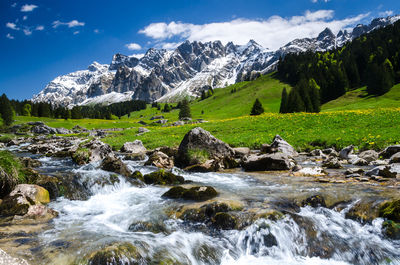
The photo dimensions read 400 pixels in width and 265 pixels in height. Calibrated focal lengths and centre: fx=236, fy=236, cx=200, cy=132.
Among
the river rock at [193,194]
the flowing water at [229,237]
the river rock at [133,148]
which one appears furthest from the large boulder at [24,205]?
the river rock at [133,148]

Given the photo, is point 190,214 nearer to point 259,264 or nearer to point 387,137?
point 259,264

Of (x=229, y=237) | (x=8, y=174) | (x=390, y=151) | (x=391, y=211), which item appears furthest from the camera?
(x=390, y=151)

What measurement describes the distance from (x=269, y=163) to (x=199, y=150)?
17.4 feet

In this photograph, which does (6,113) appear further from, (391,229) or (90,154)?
(391,229)

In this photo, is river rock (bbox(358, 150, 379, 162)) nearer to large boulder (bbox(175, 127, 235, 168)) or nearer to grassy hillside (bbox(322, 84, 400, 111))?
large boulder (bbox(175, 127, 235, 168))

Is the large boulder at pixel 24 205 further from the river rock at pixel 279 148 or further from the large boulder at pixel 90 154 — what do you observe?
the river rock at pixel 279 148

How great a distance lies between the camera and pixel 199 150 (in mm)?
18094

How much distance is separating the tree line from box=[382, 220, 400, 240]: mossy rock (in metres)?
60.8

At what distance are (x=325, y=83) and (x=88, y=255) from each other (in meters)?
99.6

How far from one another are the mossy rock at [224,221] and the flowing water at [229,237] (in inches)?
7.4

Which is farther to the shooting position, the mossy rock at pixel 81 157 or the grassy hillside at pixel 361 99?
the grassy hillside at pixel 361 99

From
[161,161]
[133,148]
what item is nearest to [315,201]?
[161,161]

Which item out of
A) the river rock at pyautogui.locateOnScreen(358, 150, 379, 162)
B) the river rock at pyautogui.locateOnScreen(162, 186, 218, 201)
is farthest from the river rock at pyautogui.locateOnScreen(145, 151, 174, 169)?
the river rock at pyautogui.locateOnScreen(358, 150, 379, 162)

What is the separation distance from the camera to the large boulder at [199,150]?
1777cm
